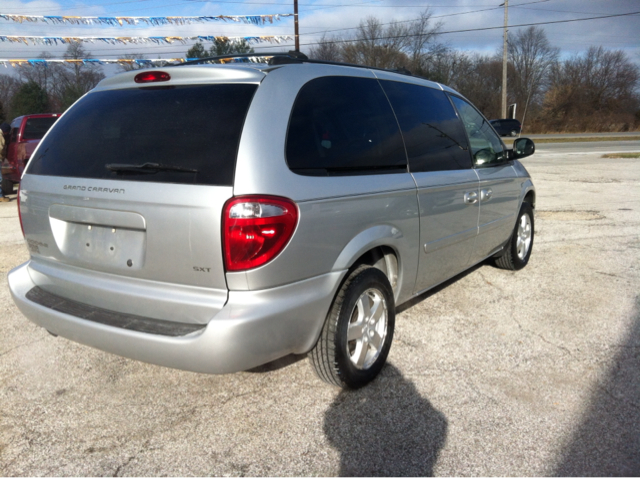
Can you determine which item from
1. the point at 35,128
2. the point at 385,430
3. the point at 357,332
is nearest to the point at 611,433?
the point at 385,430

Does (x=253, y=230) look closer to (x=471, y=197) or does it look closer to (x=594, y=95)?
(x=471, y=197)

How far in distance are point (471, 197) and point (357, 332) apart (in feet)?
5.45

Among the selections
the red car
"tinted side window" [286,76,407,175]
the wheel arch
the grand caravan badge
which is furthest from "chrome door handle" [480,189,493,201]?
the red car

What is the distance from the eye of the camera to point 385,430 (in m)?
2.74

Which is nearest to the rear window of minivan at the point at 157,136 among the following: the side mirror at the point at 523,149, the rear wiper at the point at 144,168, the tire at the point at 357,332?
the rear wiper at the point at 144,168

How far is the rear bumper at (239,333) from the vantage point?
2.42m

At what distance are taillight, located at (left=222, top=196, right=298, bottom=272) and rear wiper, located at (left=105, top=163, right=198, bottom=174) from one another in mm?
307

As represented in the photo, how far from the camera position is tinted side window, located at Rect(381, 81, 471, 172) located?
3.57 meters

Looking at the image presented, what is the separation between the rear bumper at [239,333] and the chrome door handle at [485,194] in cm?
201

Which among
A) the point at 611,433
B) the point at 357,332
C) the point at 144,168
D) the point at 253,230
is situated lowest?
the point at 611,433

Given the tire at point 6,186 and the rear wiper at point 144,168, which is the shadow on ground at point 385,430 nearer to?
the rear wiper at point 144,168

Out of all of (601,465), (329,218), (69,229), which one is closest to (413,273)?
(329,218)

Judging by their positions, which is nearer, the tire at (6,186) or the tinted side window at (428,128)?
the tinted side window at (428,128)

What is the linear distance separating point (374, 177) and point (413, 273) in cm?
81
